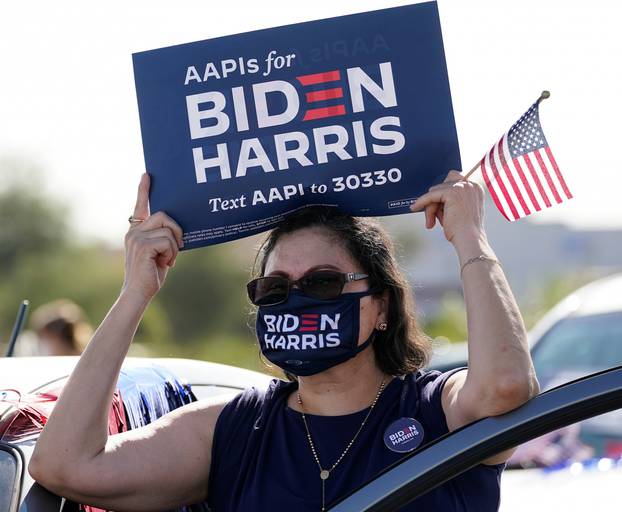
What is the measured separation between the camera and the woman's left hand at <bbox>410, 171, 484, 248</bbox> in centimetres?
281

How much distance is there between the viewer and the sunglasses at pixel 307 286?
2.93m

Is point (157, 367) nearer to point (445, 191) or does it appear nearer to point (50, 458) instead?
point (50, 458)

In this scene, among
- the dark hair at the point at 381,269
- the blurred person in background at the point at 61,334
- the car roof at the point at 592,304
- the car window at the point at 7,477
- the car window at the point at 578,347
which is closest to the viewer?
the car window at the point at 7,477

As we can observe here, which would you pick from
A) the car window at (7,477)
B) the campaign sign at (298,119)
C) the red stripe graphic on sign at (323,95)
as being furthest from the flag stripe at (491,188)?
the car window at (7,477)

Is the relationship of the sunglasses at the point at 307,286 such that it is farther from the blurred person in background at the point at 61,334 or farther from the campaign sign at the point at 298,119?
the blurred person in background at the point at 61,334

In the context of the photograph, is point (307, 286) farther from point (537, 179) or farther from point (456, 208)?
point (537, 179)

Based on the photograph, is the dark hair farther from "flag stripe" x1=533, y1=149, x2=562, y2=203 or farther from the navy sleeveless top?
"flag stripe" x1=533, y1=149, x2=562, y2=203

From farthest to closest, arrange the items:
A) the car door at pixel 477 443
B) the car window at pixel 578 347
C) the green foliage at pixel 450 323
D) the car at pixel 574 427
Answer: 1. the green foliage at pixel 450 323
2. the car window at pixel 578 347
3. the car at pixel 574 427
4. the car door at pixel 477 443

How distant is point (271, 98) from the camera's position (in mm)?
3053

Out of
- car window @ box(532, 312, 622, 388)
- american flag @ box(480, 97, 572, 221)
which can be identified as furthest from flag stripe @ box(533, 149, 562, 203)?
car window @ box(532, 312, 622, 388)

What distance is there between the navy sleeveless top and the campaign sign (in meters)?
0.52

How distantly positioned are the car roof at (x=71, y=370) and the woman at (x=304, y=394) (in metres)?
0.31

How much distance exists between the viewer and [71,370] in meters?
3.34

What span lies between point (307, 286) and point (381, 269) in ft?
0.96
